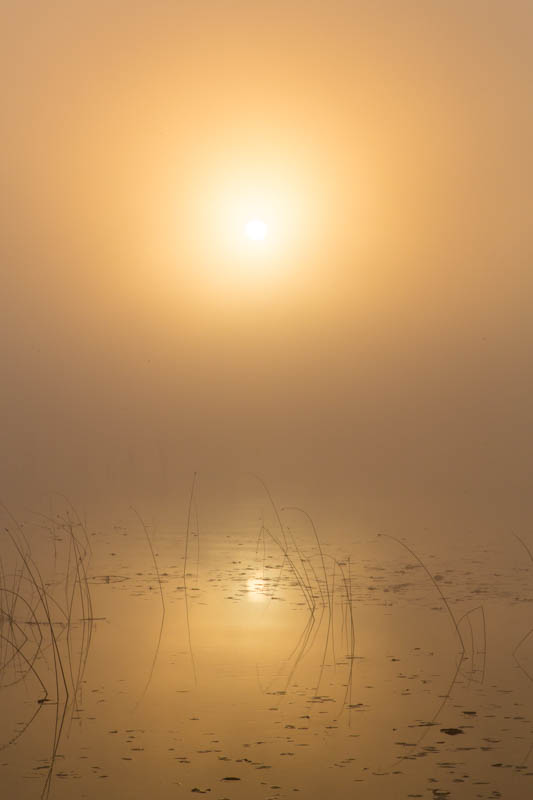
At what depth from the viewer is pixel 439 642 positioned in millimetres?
5715

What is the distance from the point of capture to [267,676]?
507 cm

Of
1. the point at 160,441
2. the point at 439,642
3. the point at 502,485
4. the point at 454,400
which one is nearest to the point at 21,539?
the point at 439,642

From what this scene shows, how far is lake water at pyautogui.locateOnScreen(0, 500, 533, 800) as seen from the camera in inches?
152

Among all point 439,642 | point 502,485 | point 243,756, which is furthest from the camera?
point 502,485

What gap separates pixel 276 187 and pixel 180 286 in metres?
3.77

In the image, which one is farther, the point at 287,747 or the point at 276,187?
the point at 276,187

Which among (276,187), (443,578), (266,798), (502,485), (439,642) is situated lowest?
(266,798)

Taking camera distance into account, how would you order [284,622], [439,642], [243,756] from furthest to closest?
[284,622] < [439,642] < [243,756]

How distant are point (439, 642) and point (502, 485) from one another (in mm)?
10264

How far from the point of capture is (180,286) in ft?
107

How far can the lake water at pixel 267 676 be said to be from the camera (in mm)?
3869

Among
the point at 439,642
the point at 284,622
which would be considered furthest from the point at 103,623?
the point at 439,642

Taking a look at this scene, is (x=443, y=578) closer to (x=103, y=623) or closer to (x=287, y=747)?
(x=103, y=623)

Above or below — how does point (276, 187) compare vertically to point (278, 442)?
above
